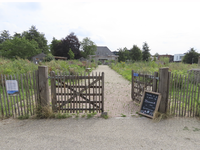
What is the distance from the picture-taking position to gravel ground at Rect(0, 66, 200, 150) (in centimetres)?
268

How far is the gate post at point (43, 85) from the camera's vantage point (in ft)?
12.8

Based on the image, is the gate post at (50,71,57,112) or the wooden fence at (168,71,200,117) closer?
the wooden fence at (168,71,200,117)

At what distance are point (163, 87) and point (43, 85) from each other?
3.66m

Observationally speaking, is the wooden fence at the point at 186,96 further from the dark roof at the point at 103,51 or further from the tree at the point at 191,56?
the dark roof at the point at 103,51

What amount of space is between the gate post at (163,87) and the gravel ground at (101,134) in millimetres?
406

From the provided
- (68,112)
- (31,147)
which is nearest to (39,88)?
(68,112)

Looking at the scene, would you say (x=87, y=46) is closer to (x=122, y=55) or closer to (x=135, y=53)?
(x=122, y=55)

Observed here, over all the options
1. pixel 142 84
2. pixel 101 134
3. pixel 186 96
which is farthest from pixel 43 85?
pixel 186 96

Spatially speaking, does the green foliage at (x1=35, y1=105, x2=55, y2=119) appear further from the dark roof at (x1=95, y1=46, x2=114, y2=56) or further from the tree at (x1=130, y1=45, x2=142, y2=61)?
the dark roof at (x1=95, y1=46, x2=114, y2=56)

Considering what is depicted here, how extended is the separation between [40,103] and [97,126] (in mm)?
1913

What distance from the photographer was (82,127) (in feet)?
11.1

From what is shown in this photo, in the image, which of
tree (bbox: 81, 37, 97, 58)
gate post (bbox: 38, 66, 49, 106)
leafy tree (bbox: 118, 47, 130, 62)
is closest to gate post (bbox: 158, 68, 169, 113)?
gate post (bbox: 38, 66, 49, 106)

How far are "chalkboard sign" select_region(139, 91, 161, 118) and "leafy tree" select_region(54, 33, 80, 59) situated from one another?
42797 millimetres

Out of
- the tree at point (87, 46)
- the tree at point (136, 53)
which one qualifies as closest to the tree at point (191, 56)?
the tree at point (136, 53)
